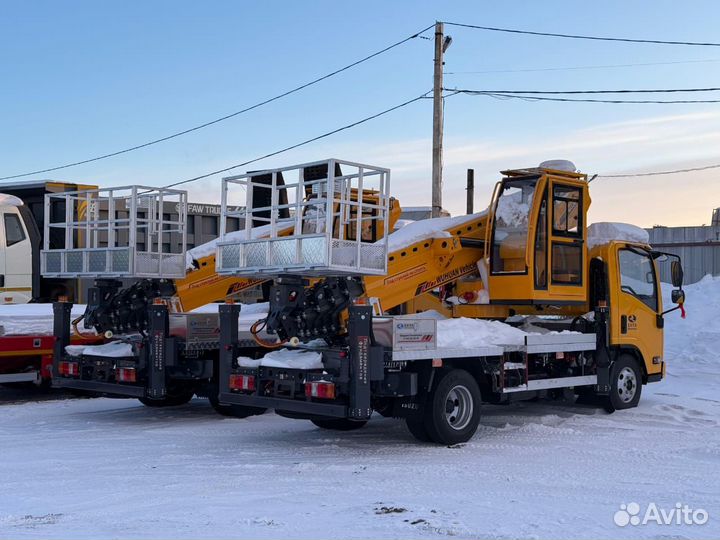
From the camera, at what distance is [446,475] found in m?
8.45

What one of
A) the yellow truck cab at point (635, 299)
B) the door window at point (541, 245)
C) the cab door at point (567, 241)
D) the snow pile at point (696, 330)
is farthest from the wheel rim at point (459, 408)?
the snow pile at point (696, 330)

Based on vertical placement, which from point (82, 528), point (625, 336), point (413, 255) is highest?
point (413, 255)

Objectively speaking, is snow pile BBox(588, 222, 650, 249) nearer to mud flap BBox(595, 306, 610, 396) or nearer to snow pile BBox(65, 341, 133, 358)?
mud flap BBox(595, 306, 610, 396)

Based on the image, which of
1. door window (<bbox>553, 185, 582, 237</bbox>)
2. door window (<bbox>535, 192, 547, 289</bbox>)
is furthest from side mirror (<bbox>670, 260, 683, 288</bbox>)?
door window (<bbox>535, 192, 547, 289</bbox>)

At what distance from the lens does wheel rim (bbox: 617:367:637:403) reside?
43.1 feet

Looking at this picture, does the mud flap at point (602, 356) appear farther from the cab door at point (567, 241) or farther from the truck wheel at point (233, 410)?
the truck wheel at point (233, 410)

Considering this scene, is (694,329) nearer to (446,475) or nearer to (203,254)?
(203,254)

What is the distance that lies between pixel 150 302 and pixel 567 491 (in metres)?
6.73

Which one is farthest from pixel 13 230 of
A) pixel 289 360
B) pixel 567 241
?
pixel 567 241

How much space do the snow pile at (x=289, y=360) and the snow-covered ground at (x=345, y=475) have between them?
3.03 ft

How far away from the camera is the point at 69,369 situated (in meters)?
12.4

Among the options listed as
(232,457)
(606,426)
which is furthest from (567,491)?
(606,426)

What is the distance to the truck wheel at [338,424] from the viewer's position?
11031 millimetres

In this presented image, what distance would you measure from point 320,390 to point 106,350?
4149 millimetres
